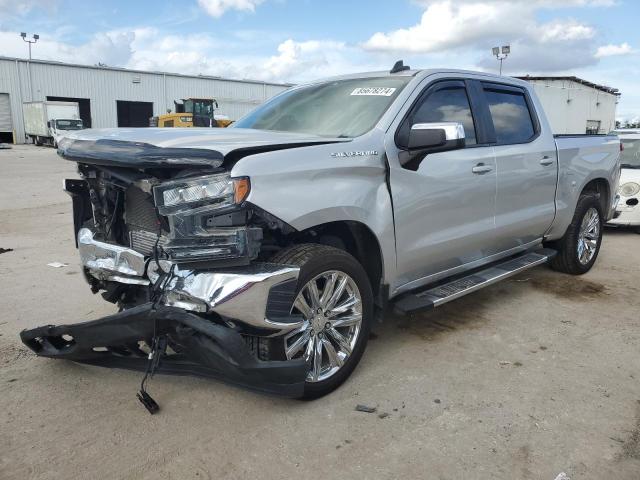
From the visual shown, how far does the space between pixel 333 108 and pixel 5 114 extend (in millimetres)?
41147

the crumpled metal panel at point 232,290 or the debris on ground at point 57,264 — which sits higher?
the crumpled metal panel at point 232,290

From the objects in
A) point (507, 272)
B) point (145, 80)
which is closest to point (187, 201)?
point (507, 272)

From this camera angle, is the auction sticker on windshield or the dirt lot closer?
the dirt lot

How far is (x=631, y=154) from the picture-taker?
9.38 m

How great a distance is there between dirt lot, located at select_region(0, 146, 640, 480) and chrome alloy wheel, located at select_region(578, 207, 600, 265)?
1314mm

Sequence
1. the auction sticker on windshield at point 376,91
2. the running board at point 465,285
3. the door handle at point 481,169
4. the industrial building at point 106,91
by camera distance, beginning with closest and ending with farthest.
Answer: the running board at point 465,285 < the auction sticker on windshield at point 376,91 < the door handle at point 481,169 < the industrial building at point 106,91

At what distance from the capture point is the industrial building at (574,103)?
29.2 m

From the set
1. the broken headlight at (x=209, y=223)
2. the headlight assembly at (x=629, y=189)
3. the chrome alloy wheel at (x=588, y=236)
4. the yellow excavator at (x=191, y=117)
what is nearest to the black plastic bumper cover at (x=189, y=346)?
the broken headlight at (x=209, y=223)

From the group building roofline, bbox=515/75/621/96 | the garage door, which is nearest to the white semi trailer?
the garage door

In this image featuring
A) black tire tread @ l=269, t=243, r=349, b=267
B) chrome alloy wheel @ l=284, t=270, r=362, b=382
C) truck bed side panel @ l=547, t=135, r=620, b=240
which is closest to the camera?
black tire tread @ l=269, t=243, r=349, b=267

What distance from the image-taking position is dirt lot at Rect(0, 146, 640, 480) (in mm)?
2609

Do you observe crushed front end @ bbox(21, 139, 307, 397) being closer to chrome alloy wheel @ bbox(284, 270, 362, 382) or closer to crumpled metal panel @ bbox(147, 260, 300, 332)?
crumpled metal panel @ bbox(147, 260, 300, 332)

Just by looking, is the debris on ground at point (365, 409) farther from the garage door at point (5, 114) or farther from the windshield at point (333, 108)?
the garage door at point (5, 114)

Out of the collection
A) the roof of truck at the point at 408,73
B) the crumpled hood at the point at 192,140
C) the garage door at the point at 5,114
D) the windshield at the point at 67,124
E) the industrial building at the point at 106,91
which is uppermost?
the industrial building at the point at 106,91
